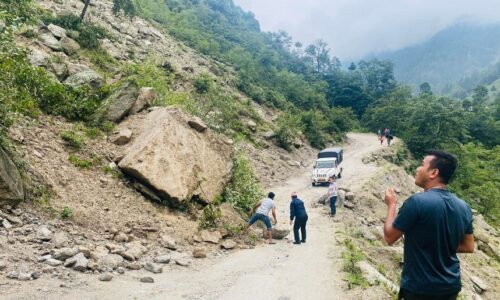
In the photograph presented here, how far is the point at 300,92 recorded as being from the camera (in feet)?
216

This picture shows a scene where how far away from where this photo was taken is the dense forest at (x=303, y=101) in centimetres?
1290

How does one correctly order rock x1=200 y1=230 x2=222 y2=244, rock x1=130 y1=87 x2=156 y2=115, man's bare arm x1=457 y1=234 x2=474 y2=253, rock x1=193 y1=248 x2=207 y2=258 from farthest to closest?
rock x1=130 y1=87 x2=156 y2=115 < rock x1=200 y1=230 x2=222 y2=244 < rock x1=193 y1=248 x2=207 y2=258 < man's bare arm x1=457 y1=234 x2=474 y2=253

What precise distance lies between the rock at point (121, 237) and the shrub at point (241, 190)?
516cm

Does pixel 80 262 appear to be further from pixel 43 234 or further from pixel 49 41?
pixel 49 41

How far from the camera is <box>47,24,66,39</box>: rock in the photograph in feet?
71.9

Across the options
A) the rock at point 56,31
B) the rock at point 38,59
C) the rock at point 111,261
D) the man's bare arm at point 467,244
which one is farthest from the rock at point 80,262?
the rock at point 56,31

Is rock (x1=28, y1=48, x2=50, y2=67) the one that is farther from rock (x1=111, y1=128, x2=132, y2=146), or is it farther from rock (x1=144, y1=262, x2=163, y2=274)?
rock (x1=144, y1=262, x2=163, y2=274)

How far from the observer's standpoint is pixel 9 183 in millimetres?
8656

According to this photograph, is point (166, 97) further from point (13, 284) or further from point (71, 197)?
point (13, 284)

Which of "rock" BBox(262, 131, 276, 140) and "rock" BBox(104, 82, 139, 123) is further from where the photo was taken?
"rock" BBox(262, 131, 276, 140)

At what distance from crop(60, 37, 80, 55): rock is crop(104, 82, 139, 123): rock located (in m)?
8.06

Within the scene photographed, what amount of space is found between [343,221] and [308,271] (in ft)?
27.8

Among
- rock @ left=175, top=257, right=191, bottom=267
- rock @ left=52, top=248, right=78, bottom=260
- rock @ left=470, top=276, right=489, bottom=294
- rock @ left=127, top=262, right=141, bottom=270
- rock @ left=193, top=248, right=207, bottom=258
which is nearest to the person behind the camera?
rock @ left=52, top=248, right=78, bottom=260

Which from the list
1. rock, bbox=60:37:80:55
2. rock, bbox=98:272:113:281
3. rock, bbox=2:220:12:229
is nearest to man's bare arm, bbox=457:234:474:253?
rock, bbox=98:272:113:281
